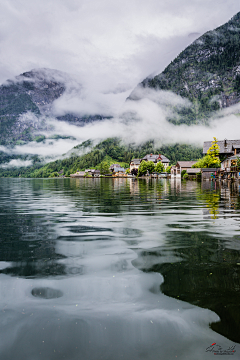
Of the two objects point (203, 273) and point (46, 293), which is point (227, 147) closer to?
point (203, 273)

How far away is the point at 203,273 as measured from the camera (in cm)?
627

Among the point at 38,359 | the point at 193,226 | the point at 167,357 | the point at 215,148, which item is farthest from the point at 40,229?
the point at 215,148

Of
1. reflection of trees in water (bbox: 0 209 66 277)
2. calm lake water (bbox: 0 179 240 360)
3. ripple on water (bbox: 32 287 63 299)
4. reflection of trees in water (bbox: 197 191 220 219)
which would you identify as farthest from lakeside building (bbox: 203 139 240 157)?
ripple on water (bbox: 32 287 63 299)

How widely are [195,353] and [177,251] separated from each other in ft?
16.0

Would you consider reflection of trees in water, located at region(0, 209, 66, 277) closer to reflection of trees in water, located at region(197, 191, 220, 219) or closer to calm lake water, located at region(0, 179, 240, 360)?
calm lake water, located at region(0, 179, 240, 360)

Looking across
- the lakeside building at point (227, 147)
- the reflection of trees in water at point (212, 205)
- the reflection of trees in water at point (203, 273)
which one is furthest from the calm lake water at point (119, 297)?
the lakeside building at point (227, 147)

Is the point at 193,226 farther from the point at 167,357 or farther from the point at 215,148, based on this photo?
the point at 215,148
